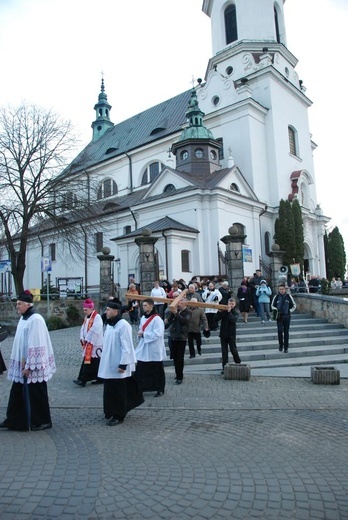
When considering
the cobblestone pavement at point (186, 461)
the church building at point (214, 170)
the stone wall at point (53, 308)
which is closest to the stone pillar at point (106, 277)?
the stone wall at point (53, 308)

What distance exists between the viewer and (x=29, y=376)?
18.9 feet

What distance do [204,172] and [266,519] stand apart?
28.0 metres

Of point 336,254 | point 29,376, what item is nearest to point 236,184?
point 29,376

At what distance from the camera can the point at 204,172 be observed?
30.0m

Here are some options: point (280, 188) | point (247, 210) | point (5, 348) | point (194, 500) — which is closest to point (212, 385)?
point (194, 500)

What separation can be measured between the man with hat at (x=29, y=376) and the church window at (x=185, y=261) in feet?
65.9

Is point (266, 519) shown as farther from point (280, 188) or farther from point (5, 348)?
point (280, 188)

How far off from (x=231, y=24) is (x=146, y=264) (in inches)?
1191

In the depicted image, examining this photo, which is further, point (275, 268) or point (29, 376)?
point (275, 268)

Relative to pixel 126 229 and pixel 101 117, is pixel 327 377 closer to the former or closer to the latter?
pixel 126 229

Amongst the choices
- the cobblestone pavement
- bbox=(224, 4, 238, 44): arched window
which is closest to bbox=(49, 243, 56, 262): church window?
bbox=(224, 4, 238, 44): arched window

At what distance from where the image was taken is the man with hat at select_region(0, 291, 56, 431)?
225 inches

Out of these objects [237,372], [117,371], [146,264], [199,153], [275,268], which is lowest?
[237,372]

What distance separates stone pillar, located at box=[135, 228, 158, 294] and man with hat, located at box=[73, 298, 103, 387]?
24.3 ft
